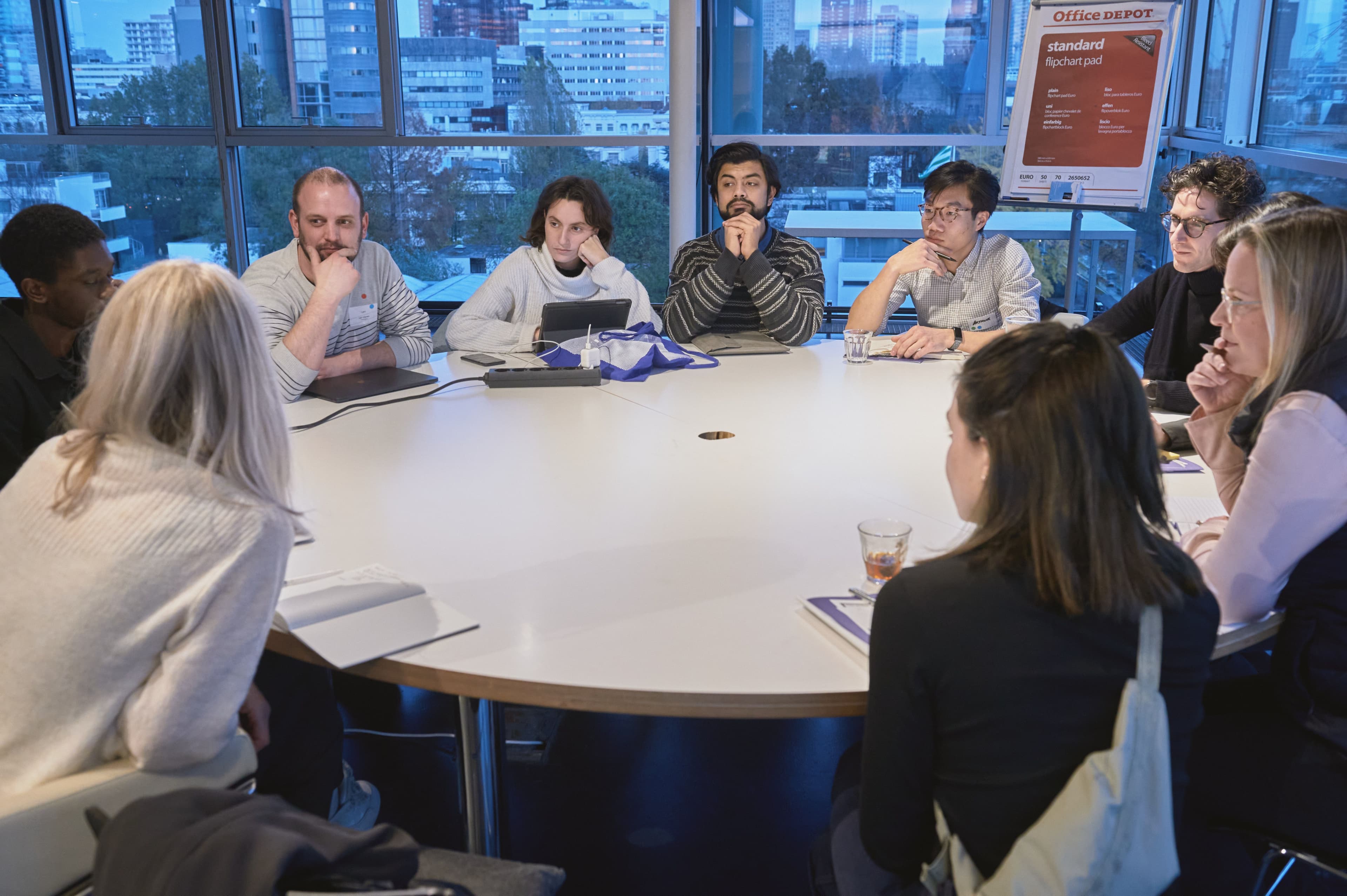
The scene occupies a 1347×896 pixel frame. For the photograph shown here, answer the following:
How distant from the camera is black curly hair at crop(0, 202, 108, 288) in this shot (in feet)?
8.11

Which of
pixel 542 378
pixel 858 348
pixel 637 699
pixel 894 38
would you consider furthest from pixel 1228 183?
pixel 894 38

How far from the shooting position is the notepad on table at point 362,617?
4.81ft

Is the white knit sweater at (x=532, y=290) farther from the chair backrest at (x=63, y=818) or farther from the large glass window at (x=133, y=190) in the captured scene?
the large glass window at (x=133, y=190)

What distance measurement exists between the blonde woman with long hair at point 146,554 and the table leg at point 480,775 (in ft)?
1.24

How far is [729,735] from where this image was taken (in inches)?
102

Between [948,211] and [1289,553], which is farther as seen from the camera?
[948,211]

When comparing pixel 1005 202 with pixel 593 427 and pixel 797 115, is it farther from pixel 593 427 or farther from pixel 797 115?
pixel 593 427

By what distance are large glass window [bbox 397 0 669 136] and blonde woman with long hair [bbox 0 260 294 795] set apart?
4.91 meters

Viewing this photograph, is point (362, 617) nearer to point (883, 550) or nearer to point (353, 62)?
point (883, 550)

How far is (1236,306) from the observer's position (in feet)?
5.84

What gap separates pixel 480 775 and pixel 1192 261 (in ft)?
7.82

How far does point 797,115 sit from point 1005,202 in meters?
1.45

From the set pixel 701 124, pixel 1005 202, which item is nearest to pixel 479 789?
pixel 1005 202

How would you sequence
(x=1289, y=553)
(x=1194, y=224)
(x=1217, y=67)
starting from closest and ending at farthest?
(x=1289, y=553), (x=1194, y=224), (x=1217, y=67)
